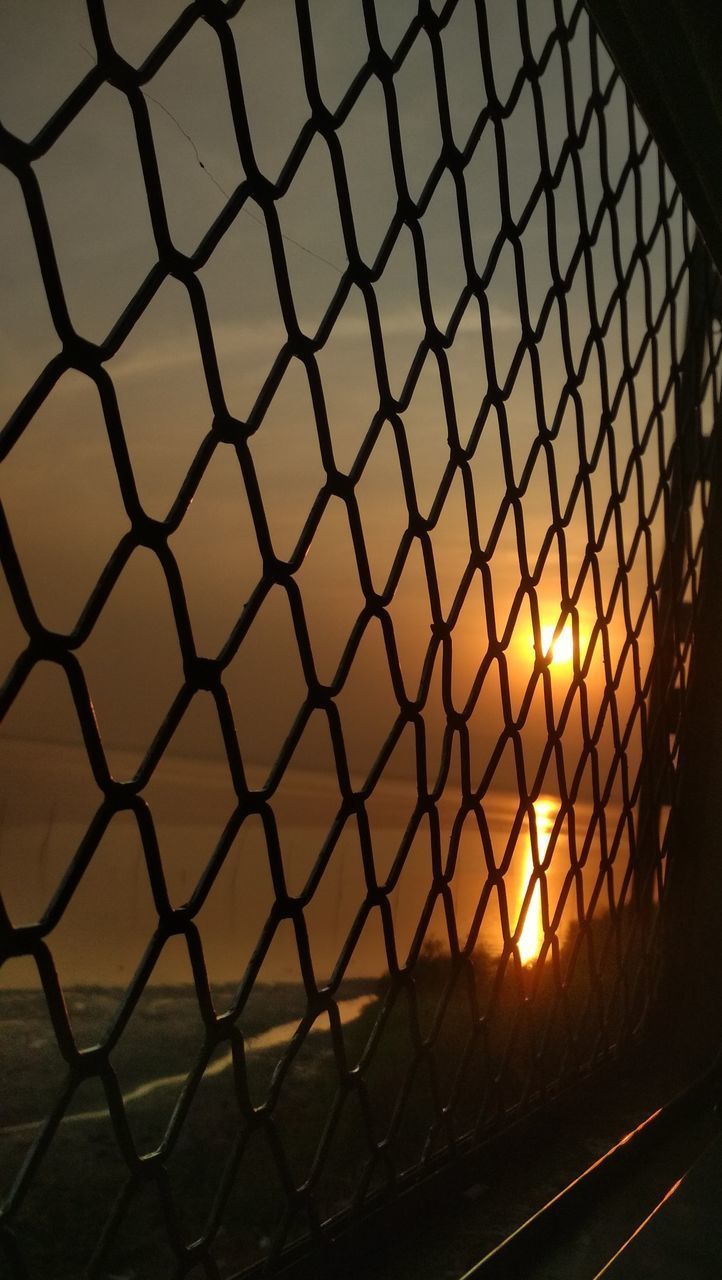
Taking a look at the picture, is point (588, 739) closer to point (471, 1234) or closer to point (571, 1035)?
point (571, 1035)

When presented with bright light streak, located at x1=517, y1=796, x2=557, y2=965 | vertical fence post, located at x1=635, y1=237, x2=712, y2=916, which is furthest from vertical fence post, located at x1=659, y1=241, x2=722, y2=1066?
bright light streak, located at x1=517, y1=796, x2=557, y2=965

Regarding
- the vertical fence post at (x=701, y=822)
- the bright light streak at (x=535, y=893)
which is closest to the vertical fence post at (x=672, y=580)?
the vertical fence post at (x=701, y=822)

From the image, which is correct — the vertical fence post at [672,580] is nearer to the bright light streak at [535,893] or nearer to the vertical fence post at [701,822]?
the vertical fence post at [701,822]

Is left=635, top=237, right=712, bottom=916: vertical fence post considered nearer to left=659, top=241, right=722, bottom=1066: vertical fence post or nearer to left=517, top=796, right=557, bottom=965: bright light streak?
left=659, top=241, right=722, bottom=1066: vertical fence post

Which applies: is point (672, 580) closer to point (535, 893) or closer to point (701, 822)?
point (701, 822)

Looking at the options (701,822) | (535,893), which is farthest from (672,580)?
(535,893)

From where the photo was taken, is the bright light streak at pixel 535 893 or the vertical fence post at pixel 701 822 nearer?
the bright light streak at pixel 535 893

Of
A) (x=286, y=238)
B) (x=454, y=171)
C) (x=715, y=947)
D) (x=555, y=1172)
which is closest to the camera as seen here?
(x=286, y=238)

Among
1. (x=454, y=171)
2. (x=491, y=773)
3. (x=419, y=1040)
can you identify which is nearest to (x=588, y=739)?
(x=491, y=773)

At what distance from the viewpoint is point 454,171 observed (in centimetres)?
66

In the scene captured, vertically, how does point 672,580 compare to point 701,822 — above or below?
above

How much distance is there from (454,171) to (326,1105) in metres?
0.62

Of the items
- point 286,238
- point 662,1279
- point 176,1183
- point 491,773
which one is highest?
point 286,238

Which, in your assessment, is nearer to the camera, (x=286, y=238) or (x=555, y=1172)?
(x=286, y=238)
